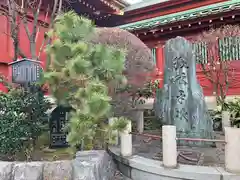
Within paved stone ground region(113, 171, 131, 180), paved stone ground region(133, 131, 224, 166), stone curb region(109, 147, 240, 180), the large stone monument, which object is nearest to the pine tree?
stone curb region(109, 147, 240, 180)

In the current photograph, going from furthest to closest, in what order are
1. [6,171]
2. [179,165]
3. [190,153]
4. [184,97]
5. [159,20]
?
[159,20] → [184,97] → [190,153] → [6,171] → [179,165]

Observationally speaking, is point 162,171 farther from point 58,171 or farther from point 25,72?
point 25,72

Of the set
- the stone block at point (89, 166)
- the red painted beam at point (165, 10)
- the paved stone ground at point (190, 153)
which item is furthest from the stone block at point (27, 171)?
the red painted beam at point (165, 10)

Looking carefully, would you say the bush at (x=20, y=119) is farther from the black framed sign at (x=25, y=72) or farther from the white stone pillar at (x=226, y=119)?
the white stone pillar at (x=226, y=119)

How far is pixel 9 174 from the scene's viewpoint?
3625mm

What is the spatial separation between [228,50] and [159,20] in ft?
11.5

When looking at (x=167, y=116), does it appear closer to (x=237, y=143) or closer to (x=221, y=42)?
(x=237, y=143)

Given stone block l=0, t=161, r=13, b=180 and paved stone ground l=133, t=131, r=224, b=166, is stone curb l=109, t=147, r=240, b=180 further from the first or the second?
stone block l=0, t=161, r=13, b=180

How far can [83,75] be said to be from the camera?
149 inches

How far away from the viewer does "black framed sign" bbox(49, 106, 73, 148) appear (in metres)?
5.20

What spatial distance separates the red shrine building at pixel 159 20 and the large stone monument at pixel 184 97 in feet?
12.9

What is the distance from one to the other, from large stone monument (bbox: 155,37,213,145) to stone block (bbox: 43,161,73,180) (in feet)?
7.87

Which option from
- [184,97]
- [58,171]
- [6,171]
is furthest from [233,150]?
[6,171]

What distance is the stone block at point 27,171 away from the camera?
11.7ft
